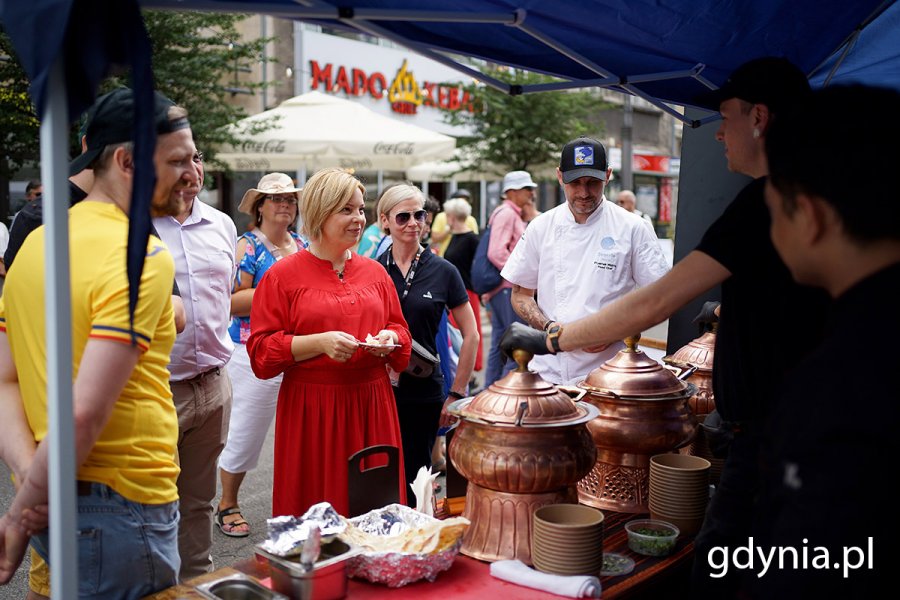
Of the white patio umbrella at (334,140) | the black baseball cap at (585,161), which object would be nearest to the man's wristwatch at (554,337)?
the black baseball cap at (585,161)

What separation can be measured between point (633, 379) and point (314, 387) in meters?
1.31

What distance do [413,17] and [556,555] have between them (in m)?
1.34

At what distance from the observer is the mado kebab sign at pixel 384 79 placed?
18609 mm

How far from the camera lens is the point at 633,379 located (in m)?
2.68

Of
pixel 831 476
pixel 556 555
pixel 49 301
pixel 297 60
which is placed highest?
pixel 297 60

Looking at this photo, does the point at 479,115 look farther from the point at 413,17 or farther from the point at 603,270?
the point at 413,17

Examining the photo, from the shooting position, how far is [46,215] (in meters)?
1.50

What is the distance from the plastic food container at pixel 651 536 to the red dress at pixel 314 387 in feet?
3.99

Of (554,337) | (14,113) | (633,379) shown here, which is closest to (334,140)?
(14,113)

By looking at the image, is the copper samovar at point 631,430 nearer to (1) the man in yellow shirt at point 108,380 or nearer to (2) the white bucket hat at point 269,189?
(1) the man in yellow shirt at point 108,380

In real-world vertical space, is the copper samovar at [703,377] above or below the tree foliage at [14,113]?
below

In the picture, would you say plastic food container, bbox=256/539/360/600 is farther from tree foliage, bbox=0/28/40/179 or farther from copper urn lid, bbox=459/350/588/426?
tree foliage, bbox=0/28/40/179

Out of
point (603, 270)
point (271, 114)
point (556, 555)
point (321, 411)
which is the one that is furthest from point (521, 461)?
point (271, 114)

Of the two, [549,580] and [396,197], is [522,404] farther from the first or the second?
[396,197]
